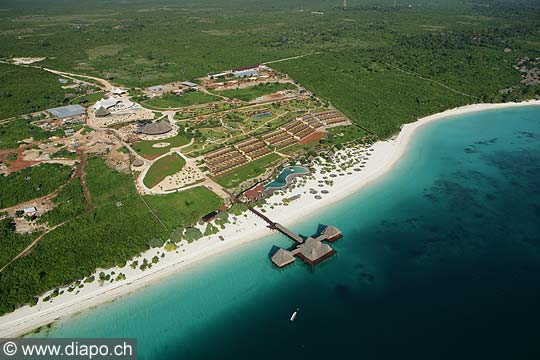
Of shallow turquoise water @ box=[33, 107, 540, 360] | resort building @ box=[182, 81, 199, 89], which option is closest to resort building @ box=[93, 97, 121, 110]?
resort building @ box=[182, 81, 199, 89]

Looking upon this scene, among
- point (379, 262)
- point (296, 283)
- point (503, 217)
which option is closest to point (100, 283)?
point (296, 283)

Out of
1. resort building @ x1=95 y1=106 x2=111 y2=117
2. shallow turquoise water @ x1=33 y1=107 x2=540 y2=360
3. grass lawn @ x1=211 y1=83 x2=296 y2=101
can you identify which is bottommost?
shallow turquoise water @ x1=33 y1=107 x2=540 y2=360

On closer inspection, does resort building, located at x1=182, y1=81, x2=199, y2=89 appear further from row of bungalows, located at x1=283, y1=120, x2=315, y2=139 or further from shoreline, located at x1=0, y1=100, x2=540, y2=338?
shoreline, located at x1=0, y1=100, x2=540, y2=338

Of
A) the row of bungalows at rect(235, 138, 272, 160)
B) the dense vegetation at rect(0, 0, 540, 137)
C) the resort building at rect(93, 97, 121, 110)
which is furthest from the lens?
the dense vegetation at rect(0, 0, 540, 137)

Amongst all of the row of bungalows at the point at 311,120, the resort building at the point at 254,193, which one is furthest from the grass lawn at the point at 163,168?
the row of bungalows at the point at 311,120

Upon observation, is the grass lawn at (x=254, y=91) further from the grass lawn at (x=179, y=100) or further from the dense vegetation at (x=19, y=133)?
the dense vegetation at (x=19, y=133)

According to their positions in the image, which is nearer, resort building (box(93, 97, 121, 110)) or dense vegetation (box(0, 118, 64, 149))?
dense vegetation (box(0, 118, 64, 149))
